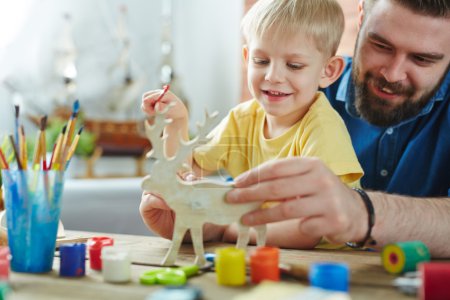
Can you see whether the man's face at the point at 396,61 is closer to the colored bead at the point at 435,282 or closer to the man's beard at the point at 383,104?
the man's beard at the point at 383,104

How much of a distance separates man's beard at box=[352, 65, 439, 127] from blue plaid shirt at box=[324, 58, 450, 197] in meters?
0.03

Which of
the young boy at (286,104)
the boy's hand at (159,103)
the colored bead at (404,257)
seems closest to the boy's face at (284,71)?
the young boy at (286,104)

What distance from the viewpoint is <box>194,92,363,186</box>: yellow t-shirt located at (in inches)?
40.9

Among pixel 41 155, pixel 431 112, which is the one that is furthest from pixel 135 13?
pixel 41 155

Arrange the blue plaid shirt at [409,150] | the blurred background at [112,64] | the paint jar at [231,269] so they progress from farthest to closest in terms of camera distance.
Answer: the blurred background at [112,64], the blue plaid shirt at [409,150], the paint jar at [231,269]

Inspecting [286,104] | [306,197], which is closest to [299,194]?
[306,197]

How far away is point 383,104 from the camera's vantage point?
140cm

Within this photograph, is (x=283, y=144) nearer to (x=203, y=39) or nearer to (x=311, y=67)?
(x=311, y=67)

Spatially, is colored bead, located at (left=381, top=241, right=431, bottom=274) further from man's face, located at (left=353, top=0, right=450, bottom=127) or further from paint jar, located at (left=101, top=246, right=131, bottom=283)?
man's face, located at (left=353, top=0, right=450, bottom=127)

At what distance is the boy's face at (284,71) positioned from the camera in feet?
3.57

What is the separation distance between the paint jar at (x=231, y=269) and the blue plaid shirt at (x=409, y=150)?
0.77 m

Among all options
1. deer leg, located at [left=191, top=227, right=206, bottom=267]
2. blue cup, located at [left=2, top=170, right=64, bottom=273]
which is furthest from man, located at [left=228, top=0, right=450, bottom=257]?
blue cup, located at [left=2, top=170, right=64, bottom=273]

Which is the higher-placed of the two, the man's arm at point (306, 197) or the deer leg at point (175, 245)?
the man's arm at point (306, 197)

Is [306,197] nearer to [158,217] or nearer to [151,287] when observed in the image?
[151,287]
